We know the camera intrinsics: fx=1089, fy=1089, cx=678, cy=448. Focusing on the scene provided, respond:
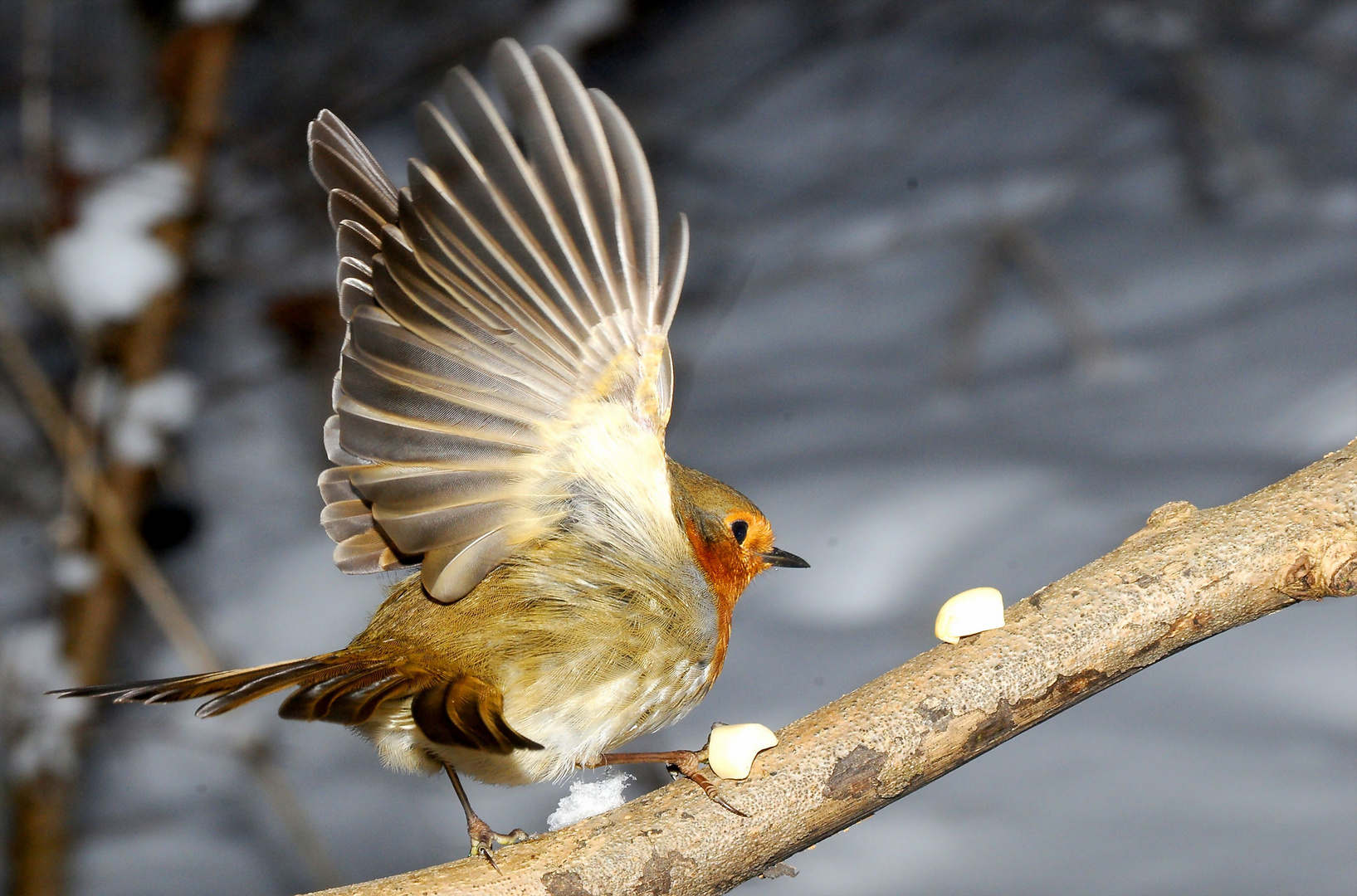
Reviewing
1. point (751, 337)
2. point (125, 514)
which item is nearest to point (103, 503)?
point (125, 514)

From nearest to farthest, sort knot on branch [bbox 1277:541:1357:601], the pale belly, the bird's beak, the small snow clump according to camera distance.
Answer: knot on branch [bbox 1277:541:1357:601] → the pale belly → the small snow clump → the bird's beak

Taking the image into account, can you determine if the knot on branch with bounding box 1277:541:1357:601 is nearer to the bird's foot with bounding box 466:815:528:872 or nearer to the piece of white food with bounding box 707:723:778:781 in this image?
the piece of white food with bounding box 707:723:778:781

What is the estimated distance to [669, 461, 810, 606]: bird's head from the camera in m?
1.96

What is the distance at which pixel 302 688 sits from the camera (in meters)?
1.47

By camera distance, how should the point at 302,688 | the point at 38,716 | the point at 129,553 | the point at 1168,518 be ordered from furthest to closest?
1. the point at 38,716
2. the point at 129,553
3. the point at 1168,518
4. the point at 302,688

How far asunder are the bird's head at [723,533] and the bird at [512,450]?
0.02m

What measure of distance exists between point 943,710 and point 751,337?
8.00 ft

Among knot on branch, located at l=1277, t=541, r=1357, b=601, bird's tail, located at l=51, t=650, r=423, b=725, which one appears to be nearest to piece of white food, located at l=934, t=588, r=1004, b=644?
knot on branch, located at l=1277, t=541, r=1357, b=601

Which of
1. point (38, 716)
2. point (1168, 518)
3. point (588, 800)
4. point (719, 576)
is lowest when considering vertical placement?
point (38, 716)

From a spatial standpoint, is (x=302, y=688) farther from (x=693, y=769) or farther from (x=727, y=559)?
(x=727, y=559)

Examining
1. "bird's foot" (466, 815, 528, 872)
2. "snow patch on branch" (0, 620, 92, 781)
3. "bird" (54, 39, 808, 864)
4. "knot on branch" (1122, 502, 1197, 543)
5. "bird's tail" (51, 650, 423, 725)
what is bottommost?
"snow patch on branch" (0, 620, 92, 781)

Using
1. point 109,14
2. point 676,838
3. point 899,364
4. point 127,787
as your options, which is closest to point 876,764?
point 676,838

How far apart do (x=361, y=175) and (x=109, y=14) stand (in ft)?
8.76

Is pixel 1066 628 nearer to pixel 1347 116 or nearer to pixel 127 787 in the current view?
pixel 1347 116
